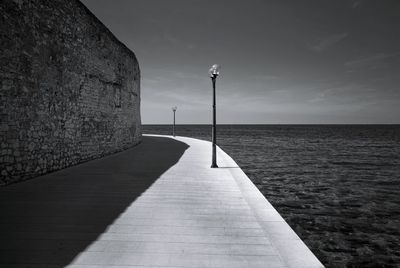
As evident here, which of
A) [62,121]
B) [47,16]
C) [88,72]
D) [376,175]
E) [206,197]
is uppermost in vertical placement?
[47,16]

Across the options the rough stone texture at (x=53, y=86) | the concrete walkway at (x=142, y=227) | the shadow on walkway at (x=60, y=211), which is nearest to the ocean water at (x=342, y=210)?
the concrete walkway at (x=142, y=227)

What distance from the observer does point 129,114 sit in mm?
16172

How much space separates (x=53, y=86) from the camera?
8.04m

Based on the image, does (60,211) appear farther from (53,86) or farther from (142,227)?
(53,86)

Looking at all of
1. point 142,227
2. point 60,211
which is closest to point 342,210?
point 142,227

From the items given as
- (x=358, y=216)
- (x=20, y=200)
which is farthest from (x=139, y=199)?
(x=358, y=216)

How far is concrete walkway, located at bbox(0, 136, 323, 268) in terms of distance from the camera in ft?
9.53

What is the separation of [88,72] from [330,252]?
11103 millimetres

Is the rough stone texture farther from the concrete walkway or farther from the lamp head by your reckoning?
the lamp head

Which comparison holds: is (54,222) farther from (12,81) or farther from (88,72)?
(88,72)

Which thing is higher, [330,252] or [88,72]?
[88,72]

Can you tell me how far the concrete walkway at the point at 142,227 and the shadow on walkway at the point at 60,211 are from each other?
1 centimetres

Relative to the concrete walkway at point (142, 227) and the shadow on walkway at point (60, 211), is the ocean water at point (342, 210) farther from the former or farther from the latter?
the shadow on walkway at point (60, 211)

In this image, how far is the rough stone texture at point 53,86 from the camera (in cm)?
628
